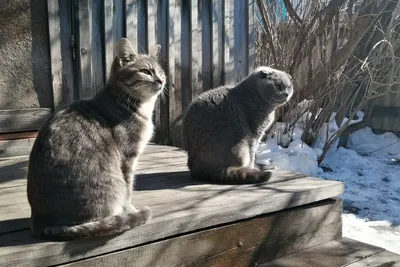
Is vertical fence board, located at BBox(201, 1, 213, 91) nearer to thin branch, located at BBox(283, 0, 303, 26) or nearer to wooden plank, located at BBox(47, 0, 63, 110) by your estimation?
thin branch, located at BBox(283, 0, 303, 26)

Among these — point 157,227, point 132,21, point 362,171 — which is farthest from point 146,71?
point 362,171

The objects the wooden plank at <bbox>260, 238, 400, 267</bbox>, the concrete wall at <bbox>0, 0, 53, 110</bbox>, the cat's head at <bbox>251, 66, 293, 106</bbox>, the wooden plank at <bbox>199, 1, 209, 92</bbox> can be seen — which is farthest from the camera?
the wooden plank at <bbox>199, 1, 209, 92</bbox>

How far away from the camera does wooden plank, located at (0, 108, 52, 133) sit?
3094 mm

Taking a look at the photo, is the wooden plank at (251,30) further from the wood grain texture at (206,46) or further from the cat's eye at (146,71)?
the cat's eye at (146,71)

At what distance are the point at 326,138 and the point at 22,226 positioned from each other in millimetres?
3832

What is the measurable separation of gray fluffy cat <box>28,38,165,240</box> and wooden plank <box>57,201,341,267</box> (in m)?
0.16

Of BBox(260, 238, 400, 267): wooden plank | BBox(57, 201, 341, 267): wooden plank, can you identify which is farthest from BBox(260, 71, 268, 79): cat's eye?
BBox(260, 238, 400, 267): wooden plank

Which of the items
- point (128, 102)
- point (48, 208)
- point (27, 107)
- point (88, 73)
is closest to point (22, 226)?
point (48, 208)

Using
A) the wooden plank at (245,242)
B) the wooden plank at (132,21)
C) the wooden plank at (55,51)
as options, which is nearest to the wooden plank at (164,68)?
the wooden plank at (132,21)

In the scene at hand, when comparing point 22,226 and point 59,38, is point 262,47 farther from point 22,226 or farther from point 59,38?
point 22,226

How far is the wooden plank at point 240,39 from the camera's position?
426cm

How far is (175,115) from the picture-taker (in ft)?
13.0

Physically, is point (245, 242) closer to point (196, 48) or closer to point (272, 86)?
point (272, 86)

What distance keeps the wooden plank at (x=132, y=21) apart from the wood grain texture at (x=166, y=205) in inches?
50.7
